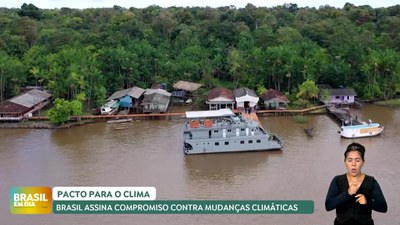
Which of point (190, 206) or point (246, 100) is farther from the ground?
point (246, 100)

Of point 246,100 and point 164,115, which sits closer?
point 164,115

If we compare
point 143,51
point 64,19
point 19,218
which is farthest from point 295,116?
point 64,19

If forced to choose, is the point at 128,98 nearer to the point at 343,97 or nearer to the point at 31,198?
the point at 343,97

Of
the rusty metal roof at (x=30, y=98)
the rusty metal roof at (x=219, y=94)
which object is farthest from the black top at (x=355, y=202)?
the rusty metal roof at (x=30, y=98)

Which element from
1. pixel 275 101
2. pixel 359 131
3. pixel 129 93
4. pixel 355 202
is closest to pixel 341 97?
pixel 275 101

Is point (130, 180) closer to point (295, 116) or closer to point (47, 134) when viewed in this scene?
point (47, 134)

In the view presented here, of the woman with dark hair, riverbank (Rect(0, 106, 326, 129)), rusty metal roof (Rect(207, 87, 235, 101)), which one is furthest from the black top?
rusty metal roof (Rect(207, 87, 235, 101))
